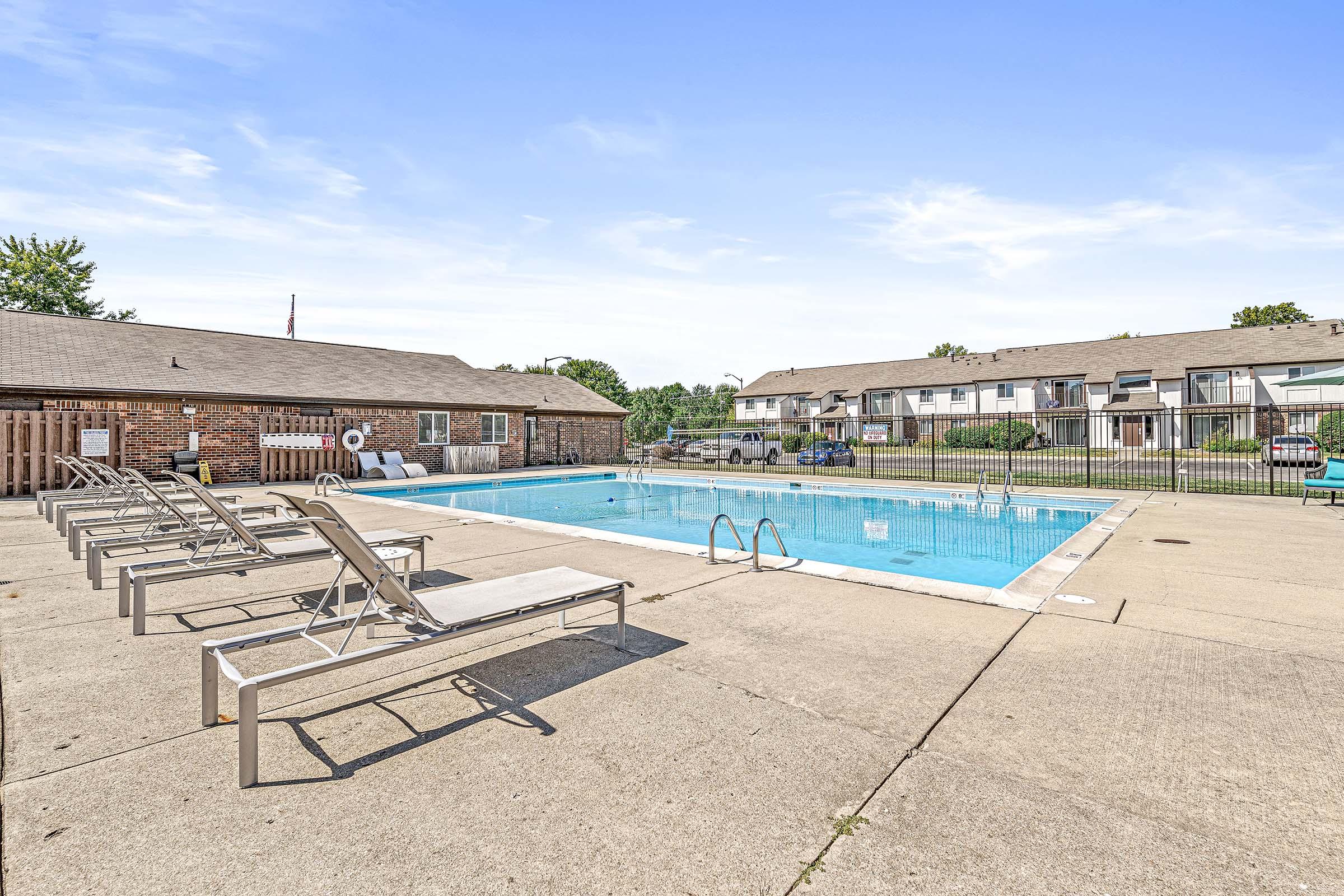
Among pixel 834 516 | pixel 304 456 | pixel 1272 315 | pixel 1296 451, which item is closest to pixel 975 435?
pixel 1296 451

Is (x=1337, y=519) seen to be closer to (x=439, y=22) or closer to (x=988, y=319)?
(x=439, y=22)

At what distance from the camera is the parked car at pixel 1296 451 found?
22812 mm

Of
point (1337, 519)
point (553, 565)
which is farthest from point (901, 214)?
point (553, 565)

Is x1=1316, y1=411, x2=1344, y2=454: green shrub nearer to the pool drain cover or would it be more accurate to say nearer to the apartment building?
the apartment building

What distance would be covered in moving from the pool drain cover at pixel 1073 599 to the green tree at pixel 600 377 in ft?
182

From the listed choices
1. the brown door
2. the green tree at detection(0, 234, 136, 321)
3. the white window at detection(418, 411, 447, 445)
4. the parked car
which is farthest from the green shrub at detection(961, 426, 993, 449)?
the green tree at detection(0, 234, 136, 321)

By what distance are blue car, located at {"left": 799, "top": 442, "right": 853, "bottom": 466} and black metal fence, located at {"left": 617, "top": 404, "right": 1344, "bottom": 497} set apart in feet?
0.23

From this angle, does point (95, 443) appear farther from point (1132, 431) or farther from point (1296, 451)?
point (1132, 431)

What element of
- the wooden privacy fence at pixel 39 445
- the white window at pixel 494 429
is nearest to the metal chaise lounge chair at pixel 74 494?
the wooden privacy fence at pixel 39 445

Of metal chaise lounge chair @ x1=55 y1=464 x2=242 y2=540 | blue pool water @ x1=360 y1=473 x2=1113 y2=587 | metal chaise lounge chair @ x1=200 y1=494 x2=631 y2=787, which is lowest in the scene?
blue pool water @ x1=360 y1=473 x2=1113 y2=587

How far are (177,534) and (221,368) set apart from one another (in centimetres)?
1784

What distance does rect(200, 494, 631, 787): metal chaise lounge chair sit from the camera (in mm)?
2941

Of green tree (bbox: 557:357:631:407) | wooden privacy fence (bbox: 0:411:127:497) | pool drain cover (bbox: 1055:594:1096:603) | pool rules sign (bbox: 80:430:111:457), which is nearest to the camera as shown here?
pool drain cover (bbox: 1055:594:1096:603)

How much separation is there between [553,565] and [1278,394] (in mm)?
48429
